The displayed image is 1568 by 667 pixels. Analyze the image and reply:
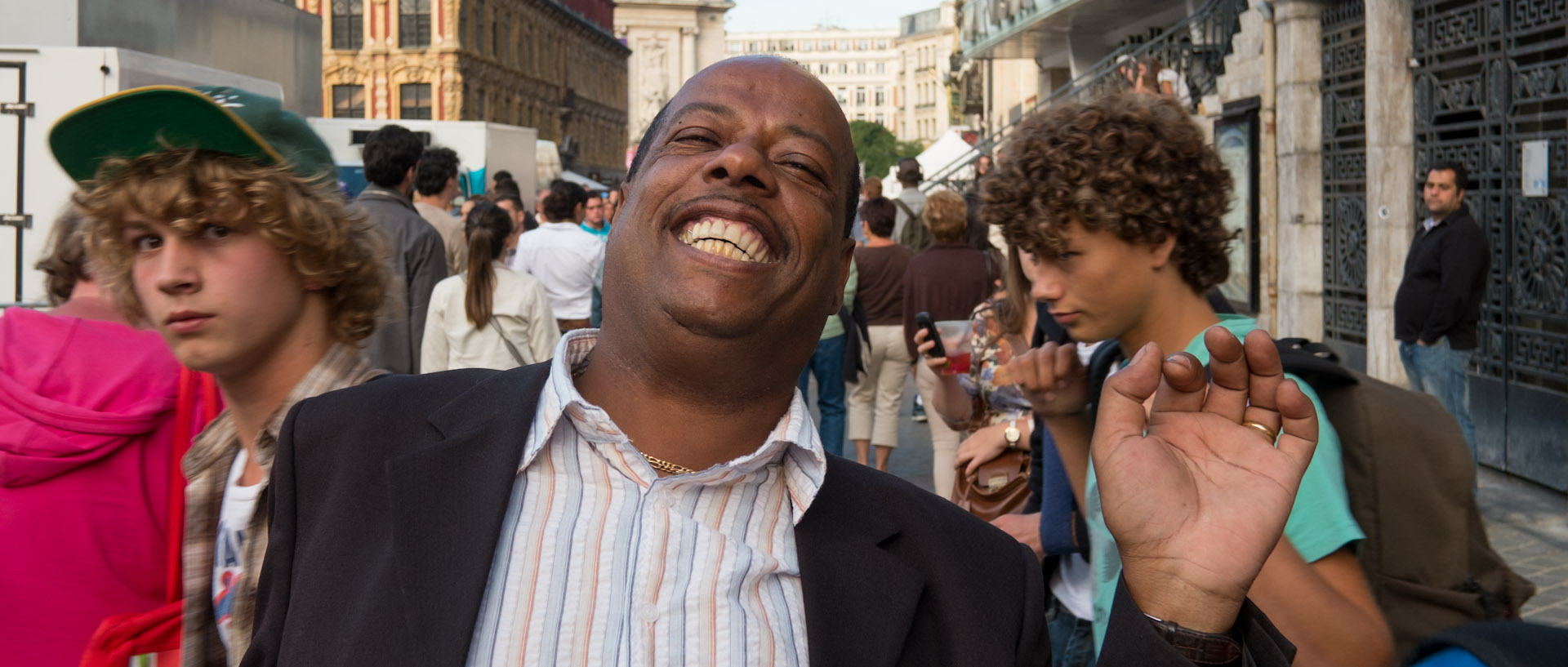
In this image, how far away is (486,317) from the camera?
22.8ft

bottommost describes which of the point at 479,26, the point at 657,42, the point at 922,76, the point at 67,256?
the point at 67,256

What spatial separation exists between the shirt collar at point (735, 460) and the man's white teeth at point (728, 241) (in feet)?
0.78

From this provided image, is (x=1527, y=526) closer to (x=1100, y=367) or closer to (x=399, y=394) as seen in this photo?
(x=1100, y=367)

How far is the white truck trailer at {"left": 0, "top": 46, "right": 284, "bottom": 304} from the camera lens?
26.3ft

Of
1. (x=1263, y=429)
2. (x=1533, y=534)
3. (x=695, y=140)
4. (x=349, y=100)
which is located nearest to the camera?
(x=1263, y=429)

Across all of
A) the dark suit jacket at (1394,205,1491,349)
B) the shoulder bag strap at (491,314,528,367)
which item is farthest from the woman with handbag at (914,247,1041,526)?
the dark suit jacket at (1394,205,1491,349)

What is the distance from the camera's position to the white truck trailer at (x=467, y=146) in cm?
1505

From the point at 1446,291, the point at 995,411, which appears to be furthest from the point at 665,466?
the point at 1446,291

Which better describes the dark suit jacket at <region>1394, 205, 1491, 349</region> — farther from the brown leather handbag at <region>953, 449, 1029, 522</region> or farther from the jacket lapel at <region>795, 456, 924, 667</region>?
the jacket lapel at <region>795, 456, 924, 667</region>

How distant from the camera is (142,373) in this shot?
2611 millimetres

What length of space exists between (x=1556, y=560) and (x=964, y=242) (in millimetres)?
4039

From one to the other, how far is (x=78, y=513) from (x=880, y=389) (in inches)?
302

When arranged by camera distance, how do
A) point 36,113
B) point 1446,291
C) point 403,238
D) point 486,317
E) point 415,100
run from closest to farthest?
point 486,317 < point 403,238 < point 36,113 < point 1446,291 < point 415,100

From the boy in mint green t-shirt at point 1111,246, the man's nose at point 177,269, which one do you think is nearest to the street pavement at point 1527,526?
the boy in mint green t-shirt at point 1111,246
